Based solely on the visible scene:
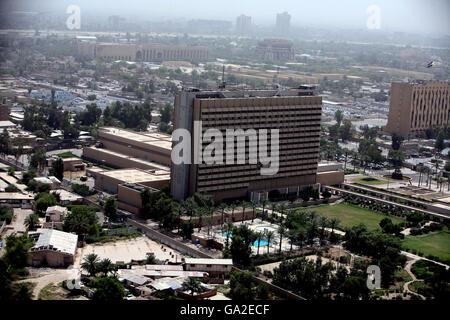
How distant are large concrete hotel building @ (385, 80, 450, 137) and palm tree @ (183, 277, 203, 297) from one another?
20.7 meters

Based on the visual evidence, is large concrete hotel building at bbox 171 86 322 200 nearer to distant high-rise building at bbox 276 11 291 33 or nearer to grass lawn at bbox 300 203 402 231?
grass lawn at bbox 300 203 402 231

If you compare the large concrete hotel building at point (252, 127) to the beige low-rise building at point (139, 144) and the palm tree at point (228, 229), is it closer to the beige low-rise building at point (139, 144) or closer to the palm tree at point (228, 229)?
the palm tree at point (228, 229)

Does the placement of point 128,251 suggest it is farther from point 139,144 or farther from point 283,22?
point 283,22

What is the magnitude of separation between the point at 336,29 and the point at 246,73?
164 ft

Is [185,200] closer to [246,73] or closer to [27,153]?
[27,153]

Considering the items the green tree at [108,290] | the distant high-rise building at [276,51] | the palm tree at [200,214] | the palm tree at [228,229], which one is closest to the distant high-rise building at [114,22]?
the distant high-rise building at [276,51]

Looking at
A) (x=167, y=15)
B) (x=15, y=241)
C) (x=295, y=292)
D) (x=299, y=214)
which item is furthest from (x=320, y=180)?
(x=167, y=15)

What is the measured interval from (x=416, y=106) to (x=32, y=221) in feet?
67.8

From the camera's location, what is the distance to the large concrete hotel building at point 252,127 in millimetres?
17547

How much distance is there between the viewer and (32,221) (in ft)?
51.0

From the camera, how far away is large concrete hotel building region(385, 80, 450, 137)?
30812 millimetres
